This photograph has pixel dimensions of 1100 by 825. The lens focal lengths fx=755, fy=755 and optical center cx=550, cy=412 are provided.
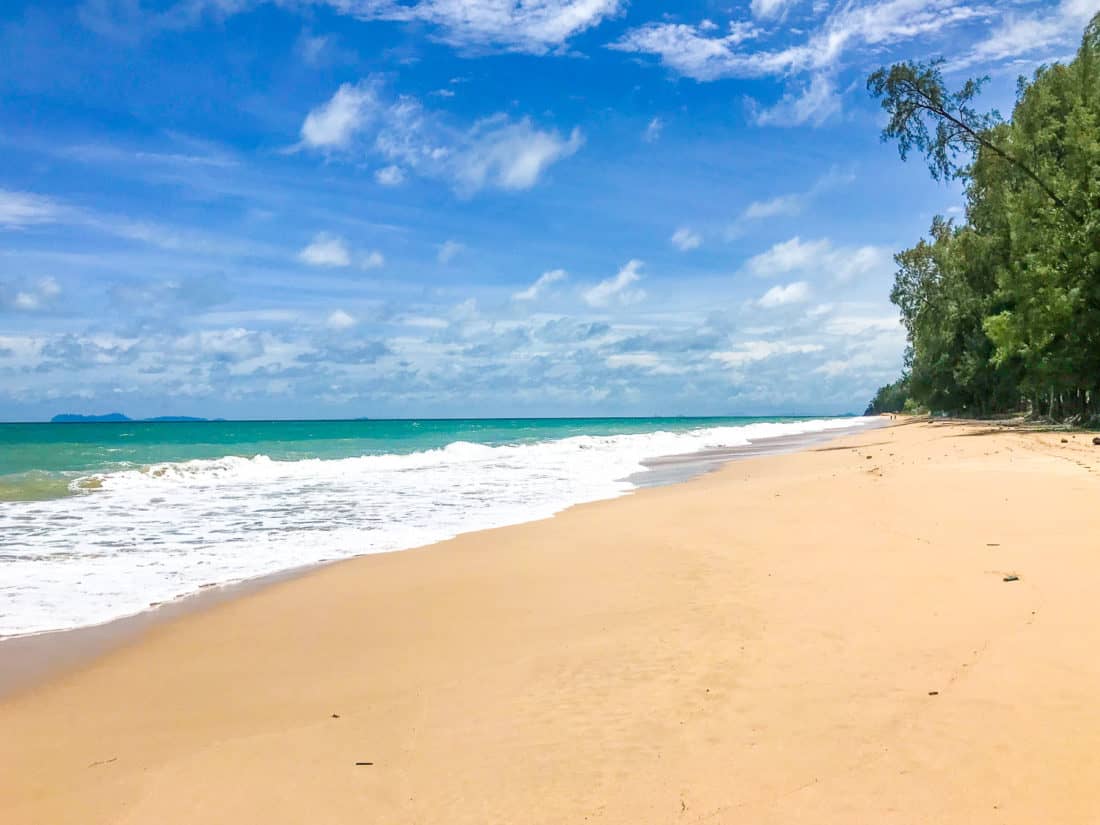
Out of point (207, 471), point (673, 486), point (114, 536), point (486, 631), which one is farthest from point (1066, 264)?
point (207, 471)

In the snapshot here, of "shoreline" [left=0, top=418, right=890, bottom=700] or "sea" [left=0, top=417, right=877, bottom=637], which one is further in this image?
"sea" [left=0, top=417, right=877, bottom=637]

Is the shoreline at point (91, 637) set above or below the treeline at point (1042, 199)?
below

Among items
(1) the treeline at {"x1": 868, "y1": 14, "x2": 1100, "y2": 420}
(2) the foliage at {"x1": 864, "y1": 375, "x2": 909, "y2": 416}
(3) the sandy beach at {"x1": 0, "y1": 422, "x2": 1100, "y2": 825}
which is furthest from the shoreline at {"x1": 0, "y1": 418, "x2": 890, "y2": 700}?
(2) the foliage at {"x1": 864, "y1": 375, "x2": 909, "y2": 416}

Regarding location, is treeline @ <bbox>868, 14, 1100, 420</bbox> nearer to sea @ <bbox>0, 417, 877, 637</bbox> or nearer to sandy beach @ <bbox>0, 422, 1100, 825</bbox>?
sea @ <bbox>0, 417, 877, 637</bbox>

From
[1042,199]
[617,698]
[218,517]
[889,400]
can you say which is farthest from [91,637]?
[889,400]

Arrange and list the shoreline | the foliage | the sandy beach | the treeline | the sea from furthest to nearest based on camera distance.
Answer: the foliage, the treeline, the sea, the shoreline, the sandy beach

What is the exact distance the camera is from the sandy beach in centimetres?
322

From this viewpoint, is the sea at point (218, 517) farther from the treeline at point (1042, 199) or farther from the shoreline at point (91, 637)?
the treeline at point (1042, 199)

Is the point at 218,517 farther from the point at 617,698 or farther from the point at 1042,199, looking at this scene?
the point at 1042,199

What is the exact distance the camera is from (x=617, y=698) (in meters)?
4.33

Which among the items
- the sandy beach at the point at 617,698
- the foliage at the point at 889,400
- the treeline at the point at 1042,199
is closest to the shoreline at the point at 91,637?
the sandy beach at the point at 617,698

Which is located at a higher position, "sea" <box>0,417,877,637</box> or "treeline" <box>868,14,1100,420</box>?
"treeline" <box>868,14,1100,420</box>

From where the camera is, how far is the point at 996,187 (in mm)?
31719

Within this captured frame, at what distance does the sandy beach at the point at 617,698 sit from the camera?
3.22m
